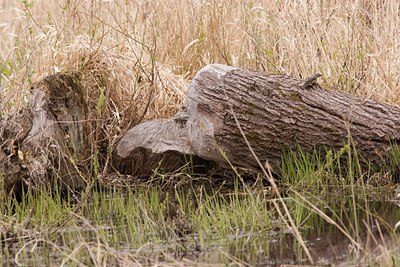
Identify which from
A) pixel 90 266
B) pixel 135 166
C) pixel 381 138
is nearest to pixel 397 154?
pixel 381 138

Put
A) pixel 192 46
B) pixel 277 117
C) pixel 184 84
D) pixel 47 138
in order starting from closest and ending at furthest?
pixel 277 117, pixel 47 138, pixel 184 84, pixel 192 46

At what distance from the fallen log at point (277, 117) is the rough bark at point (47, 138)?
3.33ft

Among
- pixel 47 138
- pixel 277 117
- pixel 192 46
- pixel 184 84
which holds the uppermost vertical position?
pixel 192 46

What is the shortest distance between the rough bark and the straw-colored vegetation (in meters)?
0.15

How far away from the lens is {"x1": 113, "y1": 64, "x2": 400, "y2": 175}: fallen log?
5.67 m

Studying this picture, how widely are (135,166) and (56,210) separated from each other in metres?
1.57

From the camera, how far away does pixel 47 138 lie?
19.7 ft

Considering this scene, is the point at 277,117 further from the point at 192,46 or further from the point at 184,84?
the point at 192,46

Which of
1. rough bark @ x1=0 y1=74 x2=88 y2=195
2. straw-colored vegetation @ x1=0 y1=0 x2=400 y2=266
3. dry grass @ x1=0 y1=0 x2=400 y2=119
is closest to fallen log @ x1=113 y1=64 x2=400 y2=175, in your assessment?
straw-colored vegetation @ x1=0 y1=0 x2=400 y2=266

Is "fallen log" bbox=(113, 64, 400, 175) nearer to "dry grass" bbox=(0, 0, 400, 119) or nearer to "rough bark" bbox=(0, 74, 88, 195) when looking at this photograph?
"dry grass" bbox=(0, 0, 400, 119)

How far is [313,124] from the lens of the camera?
5672 millimetres

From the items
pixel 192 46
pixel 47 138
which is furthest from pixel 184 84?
pixel 47 138

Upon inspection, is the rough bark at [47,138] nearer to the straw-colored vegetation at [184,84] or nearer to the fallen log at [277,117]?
the straw-colored vegetation at [184,84]

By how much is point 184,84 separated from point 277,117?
5.79ft
